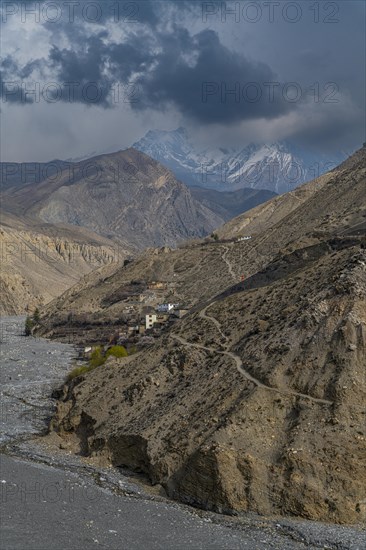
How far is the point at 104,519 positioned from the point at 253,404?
8.91m

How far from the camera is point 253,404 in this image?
36.5 meters

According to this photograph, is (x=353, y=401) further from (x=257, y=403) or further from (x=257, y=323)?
(x=257, y=323)

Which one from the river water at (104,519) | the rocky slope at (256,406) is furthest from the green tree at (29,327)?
the river water at (104,519)

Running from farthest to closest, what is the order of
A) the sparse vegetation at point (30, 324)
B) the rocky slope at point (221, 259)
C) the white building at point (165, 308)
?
the sparse vegetation at point (30, 324), the white building at point (165, 308), the rocky slope at point (221, 259)

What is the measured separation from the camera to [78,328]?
128625 millimetres

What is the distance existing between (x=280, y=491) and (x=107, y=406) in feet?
53.7

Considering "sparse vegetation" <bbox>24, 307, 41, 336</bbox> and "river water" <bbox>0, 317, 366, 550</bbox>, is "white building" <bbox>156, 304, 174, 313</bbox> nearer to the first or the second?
"sparse vegetation" <bbox>24, 307, 41, 336</bbox>

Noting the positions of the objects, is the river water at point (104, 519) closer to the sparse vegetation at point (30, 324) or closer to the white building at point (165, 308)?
the white building at point (165, 308)

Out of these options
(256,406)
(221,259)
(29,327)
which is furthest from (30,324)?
(256,406)

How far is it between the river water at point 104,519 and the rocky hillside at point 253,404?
3.73ft

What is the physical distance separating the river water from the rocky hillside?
114 cm

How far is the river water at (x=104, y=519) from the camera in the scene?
1161 inches

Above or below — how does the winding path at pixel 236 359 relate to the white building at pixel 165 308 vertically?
below

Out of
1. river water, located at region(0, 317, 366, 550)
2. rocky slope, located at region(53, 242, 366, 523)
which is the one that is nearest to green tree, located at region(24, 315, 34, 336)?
rocky slope, located at region(53, 242, 366, 523)
